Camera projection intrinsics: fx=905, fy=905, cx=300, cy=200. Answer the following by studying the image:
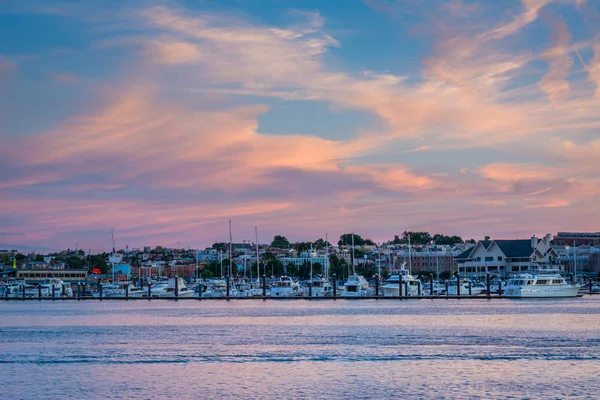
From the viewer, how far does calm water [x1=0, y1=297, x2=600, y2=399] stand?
3506 cm

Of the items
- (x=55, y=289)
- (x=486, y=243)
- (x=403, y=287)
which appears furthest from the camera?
(x=486, y=243)

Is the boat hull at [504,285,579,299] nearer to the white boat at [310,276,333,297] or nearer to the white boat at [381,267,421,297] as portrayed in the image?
the white boat at [381,267,421,297]

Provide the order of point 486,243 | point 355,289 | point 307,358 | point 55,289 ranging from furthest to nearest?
point 486,243 → point 55,289 → point 355,289 → point 307,358

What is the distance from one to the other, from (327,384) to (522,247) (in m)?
158

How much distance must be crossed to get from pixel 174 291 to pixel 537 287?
52754mm

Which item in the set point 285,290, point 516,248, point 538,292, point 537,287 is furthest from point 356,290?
point 516,248

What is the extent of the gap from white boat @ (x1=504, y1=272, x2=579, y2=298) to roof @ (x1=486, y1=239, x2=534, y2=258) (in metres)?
71.2

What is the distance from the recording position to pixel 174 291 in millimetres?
133750

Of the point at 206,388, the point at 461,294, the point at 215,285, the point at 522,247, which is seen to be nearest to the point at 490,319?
the point at 206,388

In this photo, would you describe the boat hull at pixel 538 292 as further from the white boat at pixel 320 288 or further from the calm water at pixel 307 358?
the calm water at pixel 307 358

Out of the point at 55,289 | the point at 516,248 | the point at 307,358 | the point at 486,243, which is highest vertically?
the point at 486,243

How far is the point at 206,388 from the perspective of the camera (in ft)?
117

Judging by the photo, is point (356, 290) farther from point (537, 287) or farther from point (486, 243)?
point (486, 243)

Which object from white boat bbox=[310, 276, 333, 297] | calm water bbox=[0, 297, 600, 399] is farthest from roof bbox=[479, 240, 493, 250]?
calm water bbox=[0, 297, 600, 399]
